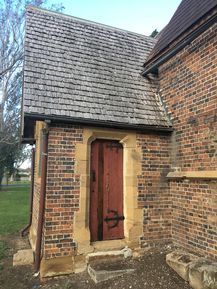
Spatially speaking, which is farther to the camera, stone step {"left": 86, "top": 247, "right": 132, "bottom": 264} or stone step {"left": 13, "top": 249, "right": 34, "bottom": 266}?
stone step {"left": 13, "top": 249, "right": 34, "bottom": 266}

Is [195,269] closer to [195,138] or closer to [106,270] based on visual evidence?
[106,270]

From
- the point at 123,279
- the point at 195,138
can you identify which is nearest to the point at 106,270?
the point at 123,279

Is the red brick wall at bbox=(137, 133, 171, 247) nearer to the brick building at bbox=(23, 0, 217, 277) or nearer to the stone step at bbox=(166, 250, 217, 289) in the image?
the brick building at bbox=(23, 0, 217, 277)

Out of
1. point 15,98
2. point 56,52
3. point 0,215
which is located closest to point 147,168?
point 56,52

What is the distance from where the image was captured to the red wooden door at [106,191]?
6352 millimetres

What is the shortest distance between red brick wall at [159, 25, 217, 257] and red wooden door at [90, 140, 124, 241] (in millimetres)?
1336

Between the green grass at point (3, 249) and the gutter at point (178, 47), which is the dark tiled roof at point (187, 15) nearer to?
the gutter at point (178, 47)

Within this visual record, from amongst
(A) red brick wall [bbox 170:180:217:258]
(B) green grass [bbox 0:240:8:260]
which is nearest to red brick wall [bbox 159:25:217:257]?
(A) red brick wall [bbox 170:180:217:258]

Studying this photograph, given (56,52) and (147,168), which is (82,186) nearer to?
(147,168)

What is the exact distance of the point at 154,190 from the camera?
6.62 metres

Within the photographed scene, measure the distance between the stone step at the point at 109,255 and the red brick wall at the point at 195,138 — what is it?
4.16 feet

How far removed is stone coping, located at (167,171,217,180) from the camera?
5.36m

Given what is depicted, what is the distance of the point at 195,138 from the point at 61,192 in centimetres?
314

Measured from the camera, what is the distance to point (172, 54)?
6973mm
